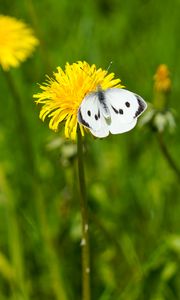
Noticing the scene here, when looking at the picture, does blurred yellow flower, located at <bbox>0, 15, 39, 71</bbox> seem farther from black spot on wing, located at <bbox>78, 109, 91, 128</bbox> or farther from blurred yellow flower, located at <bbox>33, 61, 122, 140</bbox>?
black spot on wing, located at <bbox>78, 109, 91, 128</bbox>

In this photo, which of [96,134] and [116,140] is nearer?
[96,134]

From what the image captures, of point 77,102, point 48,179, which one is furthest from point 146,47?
point 77,102

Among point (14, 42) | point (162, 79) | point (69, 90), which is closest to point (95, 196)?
point (162, 79)

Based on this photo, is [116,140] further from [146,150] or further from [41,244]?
[41,244]

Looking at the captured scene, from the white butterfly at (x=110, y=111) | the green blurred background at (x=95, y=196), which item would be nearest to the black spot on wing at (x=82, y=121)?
the white butterfly at (x=110, y=111)

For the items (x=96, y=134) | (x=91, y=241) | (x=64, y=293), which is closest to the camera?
(x=96, y=134)

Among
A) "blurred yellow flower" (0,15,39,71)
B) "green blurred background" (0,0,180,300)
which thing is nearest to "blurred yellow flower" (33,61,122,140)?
"green blurred background" (0,0,180,300)
